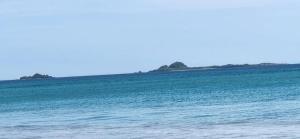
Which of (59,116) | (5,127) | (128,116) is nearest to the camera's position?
(5,127)

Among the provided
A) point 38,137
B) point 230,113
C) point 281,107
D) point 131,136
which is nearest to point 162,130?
point 131,136

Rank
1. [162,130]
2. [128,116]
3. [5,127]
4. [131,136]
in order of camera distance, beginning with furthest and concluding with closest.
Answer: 1. [128,116]
2. [5,127]
3. [162,130]
4. [131,136]

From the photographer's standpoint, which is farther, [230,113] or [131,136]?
[230,113]

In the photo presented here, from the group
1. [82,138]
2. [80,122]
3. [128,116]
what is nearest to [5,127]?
[80,122]

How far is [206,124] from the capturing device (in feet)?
110

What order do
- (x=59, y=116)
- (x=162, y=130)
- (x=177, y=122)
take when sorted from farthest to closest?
(x=59, y=116)
(x=177, y=122)
(x=162, y=130)

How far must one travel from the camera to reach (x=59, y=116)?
46.9m

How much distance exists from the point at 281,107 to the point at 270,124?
32.2ft

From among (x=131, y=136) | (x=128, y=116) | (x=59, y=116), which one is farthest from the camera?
(x=59, y=116)

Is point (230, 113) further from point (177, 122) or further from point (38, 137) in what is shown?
point (38, 137)

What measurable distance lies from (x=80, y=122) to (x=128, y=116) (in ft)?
10.6

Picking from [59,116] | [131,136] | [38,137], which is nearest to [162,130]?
[131,136]

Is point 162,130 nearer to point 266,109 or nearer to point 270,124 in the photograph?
point 270,124

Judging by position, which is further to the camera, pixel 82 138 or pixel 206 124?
pixel 206 124
